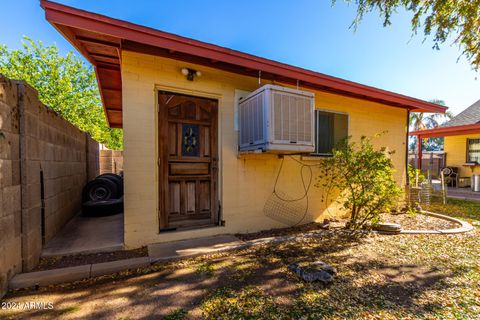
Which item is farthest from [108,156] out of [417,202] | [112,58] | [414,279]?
[417,202]

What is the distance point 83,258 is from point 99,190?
2786 mm

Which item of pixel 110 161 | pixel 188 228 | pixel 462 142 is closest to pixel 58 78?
pixel 110 161

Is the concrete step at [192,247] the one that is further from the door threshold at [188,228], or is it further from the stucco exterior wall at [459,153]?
the stucco exterior wall at [459,153]

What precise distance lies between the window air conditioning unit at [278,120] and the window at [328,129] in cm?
130

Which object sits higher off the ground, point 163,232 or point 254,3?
point 254,3

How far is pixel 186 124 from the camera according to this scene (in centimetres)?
364

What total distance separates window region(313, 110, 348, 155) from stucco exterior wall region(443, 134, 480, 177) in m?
9.60

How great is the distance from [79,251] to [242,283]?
7.39ft

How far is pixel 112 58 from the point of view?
12.4 feet

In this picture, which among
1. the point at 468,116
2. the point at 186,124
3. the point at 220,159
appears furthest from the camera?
the point at 468,116

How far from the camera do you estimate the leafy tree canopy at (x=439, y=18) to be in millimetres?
3846

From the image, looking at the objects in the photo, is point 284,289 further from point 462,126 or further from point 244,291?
point 462,126

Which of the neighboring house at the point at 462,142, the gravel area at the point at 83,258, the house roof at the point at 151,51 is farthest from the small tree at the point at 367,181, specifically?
the neighboring house at the point at 462,142

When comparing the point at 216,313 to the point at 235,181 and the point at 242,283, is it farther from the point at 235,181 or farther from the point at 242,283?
the point at 235,181
